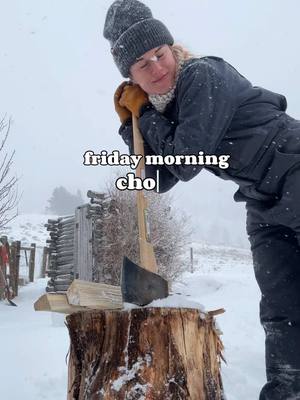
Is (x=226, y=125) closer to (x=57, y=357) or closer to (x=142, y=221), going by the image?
(x=142, y=221)

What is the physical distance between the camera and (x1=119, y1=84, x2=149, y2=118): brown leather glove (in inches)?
84.3

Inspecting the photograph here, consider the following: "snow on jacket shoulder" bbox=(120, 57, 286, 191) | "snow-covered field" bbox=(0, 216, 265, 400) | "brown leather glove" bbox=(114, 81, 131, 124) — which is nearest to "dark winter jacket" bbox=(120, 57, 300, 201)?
"snow on jacket shoulder" bbox=(120, 57, 286, 191)

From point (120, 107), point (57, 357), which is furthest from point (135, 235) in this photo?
point (120, 107)

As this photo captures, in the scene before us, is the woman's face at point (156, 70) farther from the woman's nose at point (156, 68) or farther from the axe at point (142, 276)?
the axe at point (142, 276)

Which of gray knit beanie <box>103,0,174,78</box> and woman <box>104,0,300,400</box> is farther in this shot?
gray knit beanie <box>103,0,174,78</box>

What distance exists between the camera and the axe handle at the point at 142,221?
2027mm

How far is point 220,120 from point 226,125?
5 cm

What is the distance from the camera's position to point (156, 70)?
1.95m

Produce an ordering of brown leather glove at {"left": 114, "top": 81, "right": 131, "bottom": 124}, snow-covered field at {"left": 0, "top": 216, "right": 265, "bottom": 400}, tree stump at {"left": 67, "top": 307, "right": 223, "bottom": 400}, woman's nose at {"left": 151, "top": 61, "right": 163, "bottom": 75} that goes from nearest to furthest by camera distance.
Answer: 1. tree stump at {"left": 67, "top": 307, "right": 223, "bottom": 400}
2. woman's nose at {"left": 151, "top": 61, "right": 163, "bottom": 75}
3. brown leather glove at {"left": 114, "top": 81, "right": 131, "bottom": 124}
4. snow-covered field at {"left": 0, "top": 216, "right": 265, "bottom": 400}

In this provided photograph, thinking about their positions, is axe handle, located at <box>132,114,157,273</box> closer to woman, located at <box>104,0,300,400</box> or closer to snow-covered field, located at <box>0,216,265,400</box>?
woman, located at <box>104,0,300,400</box>

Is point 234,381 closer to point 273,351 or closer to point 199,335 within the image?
point 273,351

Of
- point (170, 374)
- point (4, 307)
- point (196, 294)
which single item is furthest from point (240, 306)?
point (170, 374)

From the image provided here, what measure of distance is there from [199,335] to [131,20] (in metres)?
1.71

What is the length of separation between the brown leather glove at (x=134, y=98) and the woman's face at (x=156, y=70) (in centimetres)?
10
